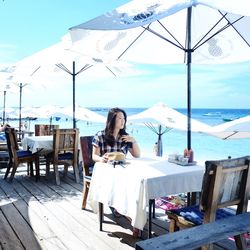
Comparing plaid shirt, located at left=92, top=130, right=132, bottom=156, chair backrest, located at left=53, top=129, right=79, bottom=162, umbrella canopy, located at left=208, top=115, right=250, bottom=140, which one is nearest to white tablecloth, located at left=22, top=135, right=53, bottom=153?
chair backrest, located at left=53, top=129, right=79, bottom=162

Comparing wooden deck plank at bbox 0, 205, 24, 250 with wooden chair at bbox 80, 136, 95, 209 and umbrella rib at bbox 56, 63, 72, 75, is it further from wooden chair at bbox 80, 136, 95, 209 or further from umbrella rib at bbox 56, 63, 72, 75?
umbrella rib at bbox 56, 63, 72, 75

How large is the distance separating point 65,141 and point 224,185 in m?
3.86

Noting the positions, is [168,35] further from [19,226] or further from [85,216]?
[19,226]

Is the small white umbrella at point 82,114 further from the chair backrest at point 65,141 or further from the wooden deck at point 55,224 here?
the wooden deck at point 55,224

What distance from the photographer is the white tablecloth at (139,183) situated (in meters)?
2.80

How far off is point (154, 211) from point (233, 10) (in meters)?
2.52

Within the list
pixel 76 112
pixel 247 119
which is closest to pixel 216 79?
pixel 76 112

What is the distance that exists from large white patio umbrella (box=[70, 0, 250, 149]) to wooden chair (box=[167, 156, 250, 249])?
3.92 feet

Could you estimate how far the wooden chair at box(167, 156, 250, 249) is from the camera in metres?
2.31

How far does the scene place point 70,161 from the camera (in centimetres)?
594

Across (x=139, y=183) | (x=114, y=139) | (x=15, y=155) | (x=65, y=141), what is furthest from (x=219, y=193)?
(x=15, y=155)

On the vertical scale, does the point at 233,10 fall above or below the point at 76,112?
above

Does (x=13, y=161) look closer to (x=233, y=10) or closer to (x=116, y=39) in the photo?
(x=116, y=39)

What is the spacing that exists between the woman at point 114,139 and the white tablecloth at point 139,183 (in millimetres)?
625
